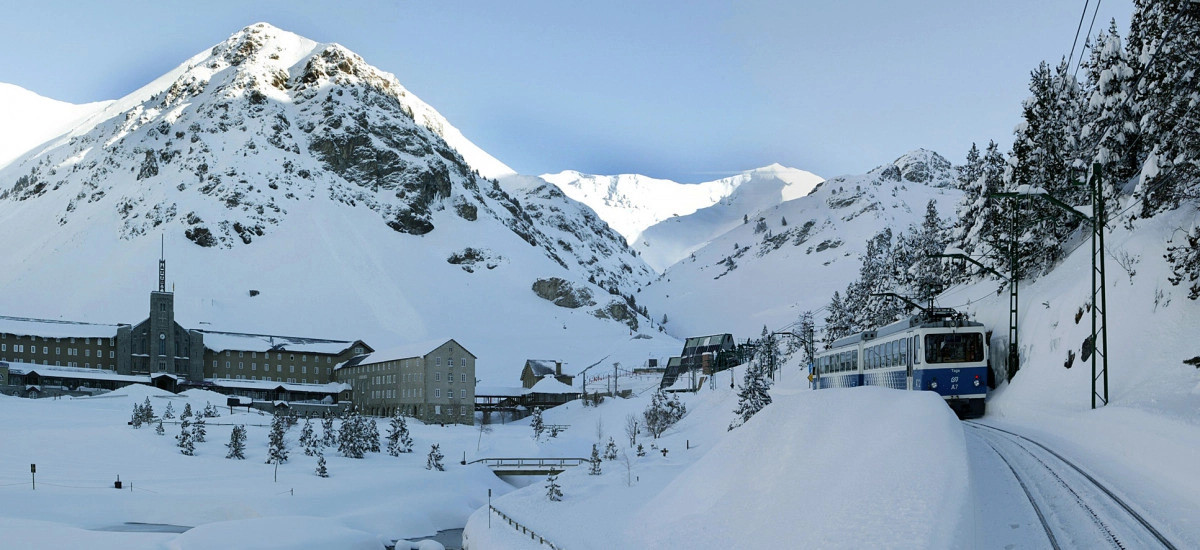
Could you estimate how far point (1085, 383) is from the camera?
93.5 ft

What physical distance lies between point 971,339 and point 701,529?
1873cm

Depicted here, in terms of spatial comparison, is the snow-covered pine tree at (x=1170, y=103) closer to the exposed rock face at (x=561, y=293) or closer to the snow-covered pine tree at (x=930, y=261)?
the snow-covered pine tree at (x=930, y=261)

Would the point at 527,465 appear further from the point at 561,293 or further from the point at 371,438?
the point at 561,293

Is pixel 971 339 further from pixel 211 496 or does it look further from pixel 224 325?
pixel 224 325

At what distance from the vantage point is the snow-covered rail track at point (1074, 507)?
12891mm

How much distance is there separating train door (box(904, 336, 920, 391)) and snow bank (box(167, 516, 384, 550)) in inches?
986

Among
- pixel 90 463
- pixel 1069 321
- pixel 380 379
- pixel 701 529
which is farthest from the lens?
pixel 380 379

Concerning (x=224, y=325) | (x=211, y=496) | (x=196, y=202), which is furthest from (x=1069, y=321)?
(x=196, y=202)

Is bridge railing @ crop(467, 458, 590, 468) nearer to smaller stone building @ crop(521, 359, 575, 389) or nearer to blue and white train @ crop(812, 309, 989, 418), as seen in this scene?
blue and white train @ crop(812, 309, 989, 418)

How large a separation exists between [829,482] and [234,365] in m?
108

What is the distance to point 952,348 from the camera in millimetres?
34594

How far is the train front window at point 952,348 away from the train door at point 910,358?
29.3 inches

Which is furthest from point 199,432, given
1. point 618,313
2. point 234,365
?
point 618,313

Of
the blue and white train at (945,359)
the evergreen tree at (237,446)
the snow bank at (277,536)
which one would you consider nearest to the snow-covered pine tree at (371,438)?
the evergreen tree at (237,446)
